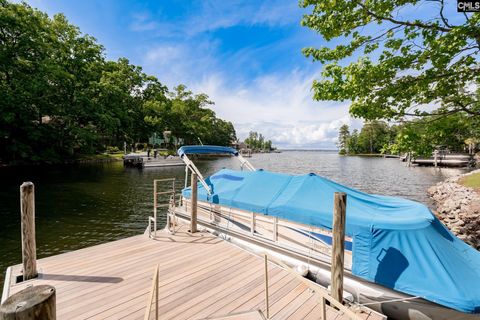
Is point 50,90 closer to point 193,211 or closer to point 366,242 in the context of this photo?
point 193,211

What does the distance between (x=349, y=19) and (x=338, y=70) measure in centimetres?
141

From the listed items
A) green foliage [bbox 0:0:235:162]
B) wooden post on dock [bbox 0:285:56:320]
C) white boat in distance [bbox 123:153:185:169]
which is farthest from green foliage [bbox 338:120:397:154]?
wooden post on dock [bbox 0:285:56:320]

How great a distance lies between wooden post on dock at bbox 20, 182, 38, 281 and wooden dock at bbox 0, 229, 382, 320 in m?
0.30

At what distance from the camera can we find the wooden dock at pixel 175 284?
4816 mm

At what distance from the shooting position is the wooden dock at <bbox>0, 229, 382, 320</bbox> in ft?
15.8

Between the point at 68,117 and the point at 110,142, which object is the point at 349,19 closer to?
the point at 68,117

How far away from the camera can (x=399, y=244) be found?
5.09 metres

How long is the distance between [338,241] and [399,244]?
1299 mm

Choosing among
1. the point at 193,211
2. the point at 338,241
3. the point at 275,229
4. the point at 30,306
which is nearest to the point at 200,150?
the point at 193,211

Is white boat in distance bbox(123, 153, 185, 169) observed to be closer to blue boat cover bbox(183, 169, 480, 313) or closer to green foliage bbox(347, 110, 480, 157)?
blue boat cover bbox(183, 169, 480, 313)

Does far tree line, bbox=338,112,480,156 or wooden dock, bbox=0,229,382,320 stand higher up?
far tree line, bbox=338,112,480,156

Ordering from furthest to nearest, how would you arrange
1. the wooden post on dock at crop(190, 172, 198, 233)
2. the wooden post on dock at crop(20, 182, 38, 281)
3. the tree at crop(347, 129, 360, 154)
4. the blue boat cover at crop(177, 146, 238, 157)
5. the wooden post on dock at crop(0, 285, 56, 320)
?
1. the tree at crop(347, 129, 360, 154)
2. the blue boat cover at crop(177, 146, 238, 157)
3. the wooden post on dock at crop(190, 172, 198, 233)
4. the wooden post on dock at crop(20, 182, 38, 281)
5. the wooden post on dock at crop(0, 285, 56, 320)

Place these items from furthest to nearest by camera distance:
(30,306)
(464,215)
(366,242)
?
(464,215) < (366,242) < (30,306)

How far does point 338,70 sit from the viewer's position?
24.4 feet
